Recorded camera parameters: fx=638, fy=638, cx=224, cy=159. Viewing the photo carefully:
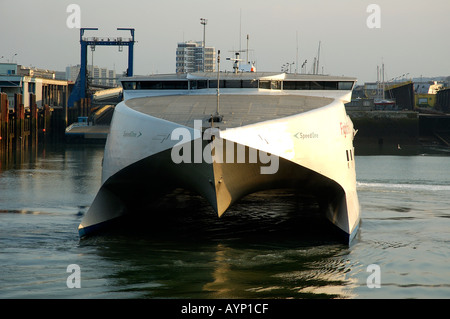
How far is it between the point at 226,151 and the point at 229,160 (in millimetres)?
304

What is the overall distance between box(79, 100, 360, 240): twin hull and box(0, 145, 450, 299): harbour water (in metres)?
1.28

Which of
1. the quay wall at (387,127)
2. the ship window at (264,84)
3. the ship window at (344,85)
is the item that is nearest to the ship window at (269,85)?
the ship window at (264,84)

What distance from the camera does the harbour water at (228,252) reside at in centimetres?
1384

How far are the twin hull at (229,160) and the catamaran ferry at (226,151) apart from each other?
26mm

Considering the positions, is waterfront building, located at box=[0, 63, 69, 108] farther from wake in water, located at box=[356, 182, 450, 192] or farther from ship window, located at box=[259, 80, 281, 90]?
ship window, located at box=[259, 80, 281, 90]

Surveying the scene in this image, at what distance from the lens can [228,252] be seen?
1708 cm

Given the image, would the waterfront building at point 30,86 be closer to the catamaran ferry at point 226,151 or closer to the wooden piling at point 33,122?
the wooden piling at point 33,122

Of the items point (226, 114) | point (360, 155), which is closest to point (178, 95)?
point (226, 114)

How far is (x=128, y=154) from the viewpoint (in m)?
16.9

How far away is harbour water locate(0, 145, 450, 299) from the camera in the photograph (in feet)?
45.4

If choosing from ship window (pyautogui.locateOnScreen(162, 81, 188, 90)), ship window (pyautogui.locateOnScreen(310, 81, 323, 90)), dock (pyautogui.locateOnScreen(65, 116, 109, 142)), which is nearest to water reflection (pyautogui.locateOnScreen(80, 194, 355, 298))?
ship window (pyautogui.locateOnScreen(162, 81, 188, 90))

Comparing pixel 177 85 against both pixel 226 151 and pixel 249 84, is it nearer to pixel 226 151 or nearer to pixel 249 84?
pixel 249 84
